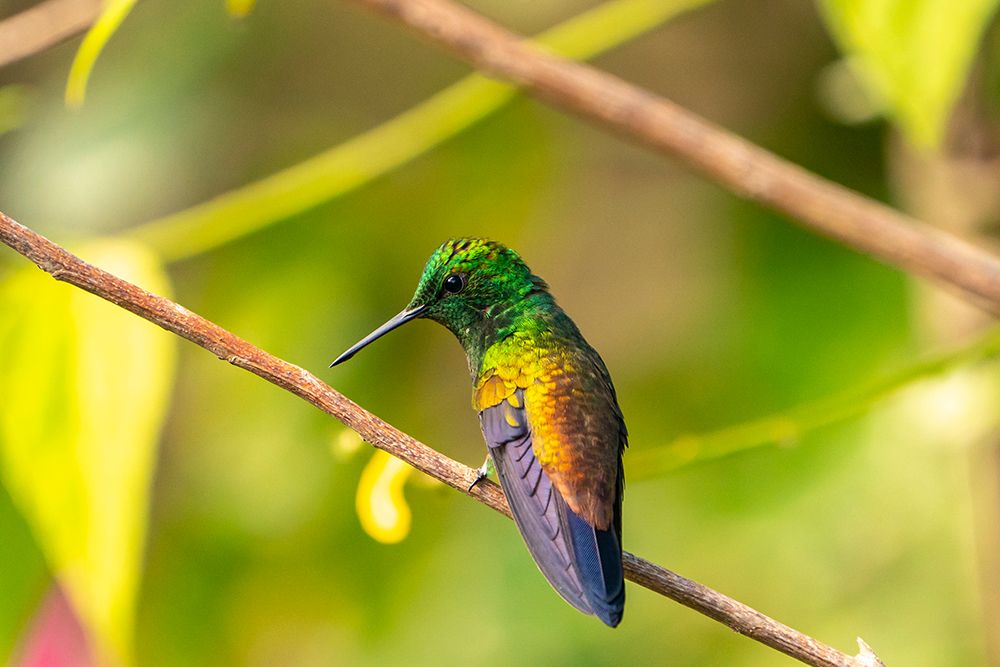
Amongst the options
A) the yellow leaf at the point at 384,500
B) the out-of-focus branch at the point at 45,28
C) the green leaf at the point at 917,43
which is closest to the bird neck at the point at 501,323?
the yellow leaf at the point at 384,500

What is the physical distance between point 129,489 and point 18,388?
19cm

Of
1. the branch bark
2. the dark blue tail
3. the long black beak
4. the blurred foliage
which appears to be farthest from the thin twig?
the blurred foliage

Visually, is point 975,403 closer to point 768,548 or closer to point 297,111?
point 768,548

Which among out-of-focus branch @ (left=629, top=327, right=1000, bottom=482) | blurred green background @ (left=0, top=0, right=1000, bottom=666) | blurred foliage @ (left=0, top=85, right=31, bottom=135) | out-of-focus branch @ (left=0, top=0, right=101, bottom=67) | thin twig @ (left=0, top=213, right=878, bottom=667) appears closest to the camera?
thin twig @ (left=0, top=213, right=878, bottom=667)

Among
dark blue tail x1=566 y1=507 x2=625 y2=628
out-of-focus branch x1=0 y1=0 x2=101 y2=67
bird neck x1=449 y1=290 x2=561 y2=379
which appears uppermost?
out-of-focus branch x1=0 y1=0 x2=101 y2=67

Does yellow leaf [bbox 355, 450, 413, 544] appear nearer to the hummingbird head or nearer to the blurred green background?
the blurred green background

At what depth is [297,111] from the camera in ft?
9.19

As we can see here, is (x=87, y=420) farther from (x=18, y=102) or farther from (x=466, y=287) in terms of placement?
(x=18, y=102)

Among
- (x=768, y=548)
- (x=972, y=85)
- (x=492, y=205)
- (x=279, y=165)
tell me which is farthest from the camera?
(x=279, y=165)

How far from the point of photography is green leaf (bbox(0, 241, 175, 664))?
1222mm

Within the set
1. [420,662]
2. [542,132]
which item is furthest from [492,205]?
[420,662]

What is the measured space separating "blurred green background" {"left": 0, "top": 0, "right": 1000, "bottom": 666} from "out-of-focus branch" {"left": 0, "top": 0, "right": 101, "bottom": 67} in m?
0.14

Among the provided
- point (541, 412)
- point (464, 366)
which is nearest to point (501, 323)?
point (541, 412)

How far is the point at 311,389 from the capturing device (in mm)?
1027
